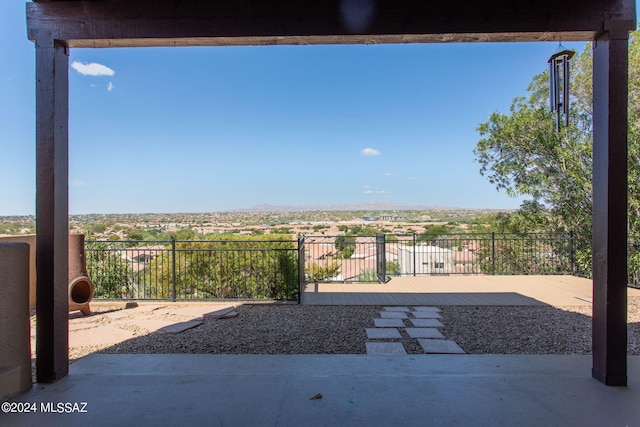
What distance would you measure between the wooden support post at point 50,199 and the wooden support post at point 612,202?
4.17 metres

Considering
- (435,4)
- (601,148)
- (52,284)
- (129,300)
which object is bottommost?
(129,300)

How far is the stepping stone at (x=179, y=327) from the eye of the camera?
4527 mm

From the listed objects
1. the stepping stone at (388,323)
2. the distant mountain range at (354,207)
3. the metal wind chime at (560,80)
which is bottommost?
the stepping stone at (388,323)

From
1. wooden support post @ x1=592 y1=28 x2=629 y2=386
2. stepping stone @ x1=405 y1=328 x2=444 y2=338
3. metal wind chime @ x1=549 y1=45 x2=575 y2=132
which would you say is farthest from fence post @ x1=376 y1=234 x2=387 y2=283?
wooden support post @ x1=592 y1=28 x2=629 y2=386

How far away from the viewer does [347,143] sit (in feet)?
92.7

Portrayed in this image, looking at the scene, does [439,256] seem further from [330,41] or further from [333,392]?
[330,41]

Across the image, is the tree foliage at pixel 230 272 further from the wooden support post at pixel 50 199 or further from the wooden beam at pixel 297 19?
the wooden beam at pixel 297 19

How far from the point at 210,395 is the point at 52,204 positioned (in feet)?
6.22

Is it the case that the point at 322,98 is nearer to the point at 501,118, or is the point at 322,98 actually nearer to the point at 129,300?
the point at 501,118

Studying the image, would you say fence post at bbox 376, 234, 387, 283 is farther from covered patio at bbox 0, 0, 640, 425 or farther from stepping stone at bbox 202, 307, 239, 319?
covered patio at bbox 0, 0, 640, 425

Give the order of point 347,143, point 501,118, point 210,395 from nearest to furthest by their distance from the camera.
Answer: point 210,395 → point 501,118 → point 347,143

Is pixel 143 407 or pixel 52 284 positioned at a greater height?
pixel 52 284

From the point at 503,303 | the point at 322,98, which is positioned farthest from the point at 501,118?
the point at 322,98

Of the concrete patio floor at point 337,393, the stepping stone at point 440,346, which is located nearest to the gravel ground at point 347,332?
the stepping stone at point 440,346
